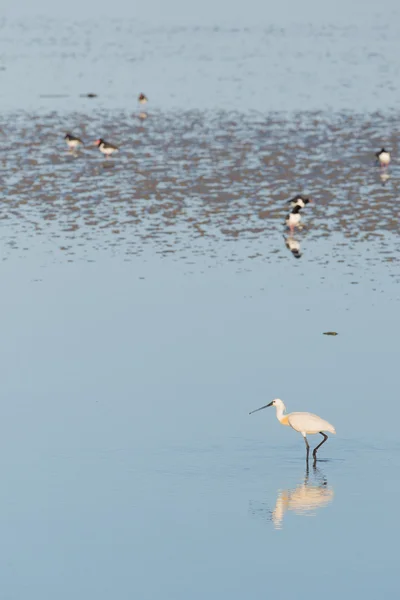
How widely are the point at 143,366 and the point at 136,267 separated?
25.6 feet

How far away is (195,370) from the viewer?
73.4ft

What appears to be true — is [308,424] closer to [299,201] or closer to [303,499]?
[303,499]

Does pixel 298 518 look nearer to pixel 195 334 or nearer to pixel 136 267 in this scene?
pixel 195 334

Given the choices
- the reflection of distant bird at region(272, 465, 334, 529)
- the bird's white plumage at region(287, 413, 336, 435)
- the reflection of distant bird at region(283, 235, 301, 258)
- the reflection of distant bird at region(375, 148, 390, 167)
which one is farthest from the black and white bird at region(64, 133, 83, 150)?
the reflection of distant bird at region(272, 465, 334, 529)

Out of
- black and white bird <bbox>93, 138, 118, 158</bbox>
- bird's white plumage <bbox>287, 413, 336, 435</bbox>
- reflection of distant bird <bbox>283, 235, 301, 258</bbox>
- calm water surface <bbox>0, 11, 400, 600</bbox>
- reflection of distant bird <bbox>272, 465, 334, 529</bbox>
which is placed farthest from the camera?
black and white bird <bbox>93, 138, 118, 158</bbox>

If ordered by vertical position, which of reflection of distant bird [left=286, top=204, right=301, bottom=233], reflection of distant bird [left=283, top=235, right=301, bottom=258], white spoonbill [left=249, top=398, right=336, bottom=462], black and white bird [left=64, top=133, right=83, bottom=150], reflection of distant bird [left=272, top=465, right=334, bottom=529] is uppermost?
white spoonbill [left=249, top=398, right=336, bottom=462]

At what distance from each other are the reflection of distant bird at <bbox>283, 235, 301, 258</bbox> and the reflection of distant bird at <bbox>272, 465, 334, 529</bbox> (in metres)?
14.3

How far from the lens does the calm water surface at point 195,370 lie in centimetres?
1536

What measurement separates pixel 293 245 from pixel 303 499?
15825 mm

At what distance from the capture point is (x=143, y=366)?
2269cm

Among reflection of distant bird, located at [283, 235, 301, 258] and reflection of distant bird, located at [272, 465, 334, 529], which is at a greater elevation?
reflection of distant bird, located at [272, 465, 334, 529]

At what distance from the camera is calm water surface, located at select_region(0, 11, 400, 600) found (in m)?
15.4

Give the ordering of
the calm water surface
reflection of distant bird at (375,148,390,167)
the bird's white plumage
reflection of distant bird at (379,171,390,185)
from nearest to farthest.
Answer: the calm water surface → the bird's white plumage → reflection of distant bird at (379,171,390,185) → reflection of distant bird at (375,148,390,167)

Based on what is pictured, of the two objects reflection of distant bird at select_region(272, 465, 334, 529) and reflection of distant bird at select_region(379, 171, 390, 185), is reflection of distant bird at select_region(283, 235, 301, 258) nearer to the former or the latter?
reflection of distant bird at select_region(379, 171, 390, 185)
